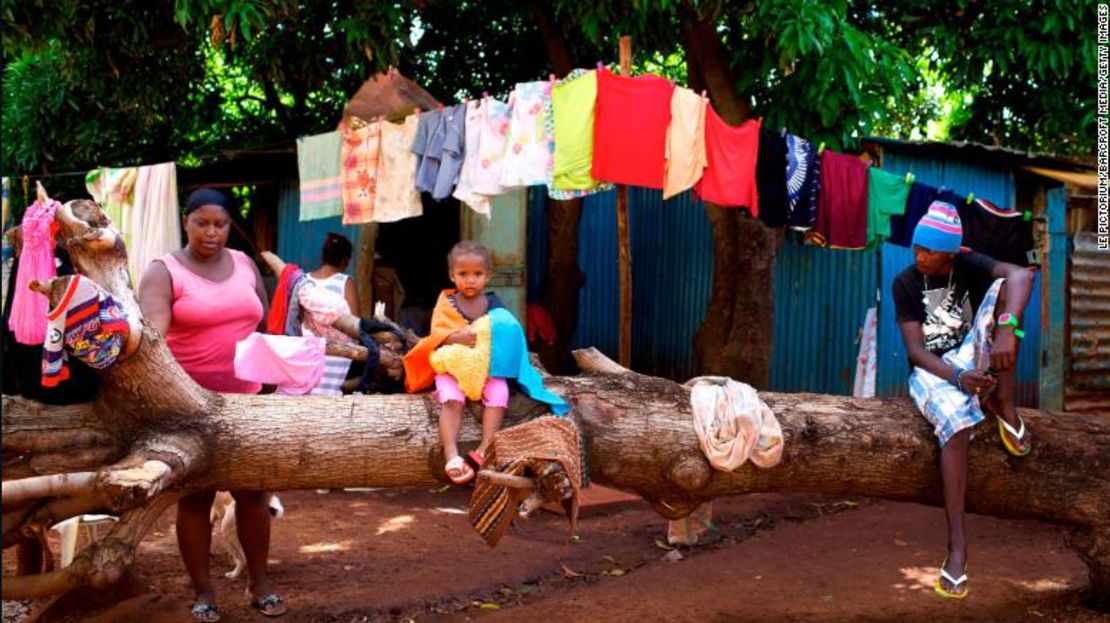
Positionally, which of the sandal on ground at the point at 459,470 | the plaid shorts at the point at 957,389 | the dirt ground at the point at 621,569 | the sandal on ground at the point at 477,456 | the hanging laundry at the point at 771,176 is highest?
the hanging laundry at the point at 771,176

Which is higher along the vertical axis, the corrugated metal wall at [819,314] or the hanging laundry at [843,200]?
the hanging laundry at [843,200]

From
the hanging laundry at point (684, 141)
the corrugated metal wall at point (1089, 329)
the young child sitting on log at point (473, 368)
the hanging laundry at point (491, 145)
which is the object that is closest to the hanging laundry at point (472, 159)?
the hanging laundry at point (491, 145)

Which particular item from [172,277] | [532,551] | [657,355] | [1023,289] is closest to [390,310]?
[657,355]

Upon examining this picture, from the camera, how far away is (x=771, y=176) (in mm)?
6785

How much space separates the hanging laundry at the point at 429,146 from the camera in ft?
23.5

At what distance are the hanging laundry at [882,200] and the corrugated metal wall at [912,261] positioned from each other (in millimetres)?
1838

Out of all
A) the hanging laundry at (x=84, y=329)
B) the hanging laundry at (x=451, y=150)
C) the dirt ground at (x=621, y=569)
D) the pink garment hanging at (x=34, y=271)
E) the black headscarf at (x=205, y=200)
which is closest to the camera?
the hanging laundry at (x=84, y=329)

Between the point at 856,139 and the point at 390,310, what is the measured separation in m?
5.06

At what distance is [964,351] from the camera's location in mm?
4781

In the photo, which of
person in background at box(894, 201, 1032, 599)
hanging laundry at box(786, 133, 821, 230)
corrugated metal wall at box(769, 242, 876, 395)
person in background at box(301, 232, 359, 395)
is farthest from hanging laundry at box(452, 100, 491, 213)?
corrugated metal wall at box(769, 242, 876, 395)

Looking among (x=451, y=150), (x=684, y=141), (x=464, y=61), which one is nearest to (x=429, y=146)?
(x=451, y=150)

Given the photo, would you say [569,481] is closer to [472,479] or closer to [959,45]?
[472,479]

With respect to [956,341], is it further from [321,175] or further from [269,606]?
[321,175]

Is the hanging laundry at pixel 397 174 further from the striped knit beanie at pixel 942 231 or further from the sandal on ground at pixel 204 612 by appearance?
the striped knit beanie at pixel 942 231
